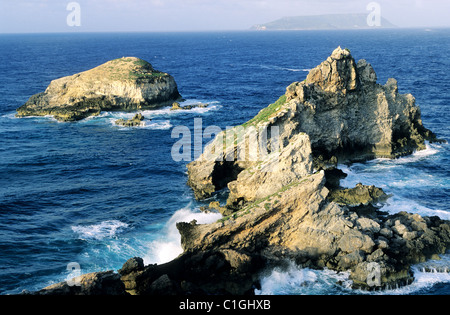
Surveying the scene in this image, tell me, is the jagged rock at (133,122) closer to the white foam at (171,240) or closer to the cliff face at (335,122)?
the cliff face at (335,122)

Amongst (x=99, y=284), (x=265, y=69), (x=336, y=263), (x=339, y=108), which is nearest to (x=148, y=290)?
(x=99, y=284)

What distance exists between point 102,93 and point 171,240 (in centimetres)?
6048

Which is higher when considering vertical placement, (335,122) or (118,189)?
(335,122)

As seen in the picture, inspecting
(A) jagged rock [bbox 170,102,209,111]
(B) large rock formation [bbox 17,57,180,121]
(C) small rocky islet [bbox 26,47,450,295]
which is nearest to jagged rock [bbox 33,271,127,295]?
(C) small rocky islet [bbox 26,47,450,295]

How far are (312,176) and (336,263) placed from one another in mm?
7131

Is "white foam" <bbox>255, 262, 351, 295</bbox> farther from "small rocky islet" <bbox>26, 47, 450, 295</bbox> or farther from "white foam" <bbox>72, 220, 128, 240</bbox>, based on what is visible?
"white foam" <bbox>72, 220, 128, 240</bbox>

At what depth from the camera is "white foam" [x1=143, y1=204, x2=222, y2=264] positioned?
37.8m

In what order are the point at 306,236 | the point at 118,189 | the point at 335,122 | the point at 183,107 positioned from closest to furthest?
the point at 306,236, the point at 118,189, the point at 335,122, the point at 183,107

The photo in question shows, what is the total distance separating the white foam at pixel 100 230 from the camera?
1640 inches

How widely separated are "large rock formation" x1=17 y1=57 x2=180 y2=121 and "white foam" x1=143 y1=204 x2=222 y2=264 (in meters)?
51.5

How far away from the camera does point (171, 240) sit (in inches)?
1602

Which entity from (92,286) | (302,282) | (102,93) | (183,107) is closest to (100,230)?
(92,286)

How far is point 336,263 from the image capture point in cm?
3488

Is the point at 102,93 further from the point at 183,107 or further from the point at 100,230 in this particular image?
the point at 100,230
